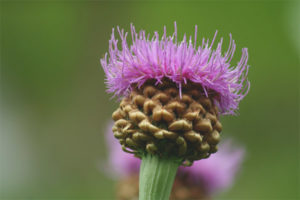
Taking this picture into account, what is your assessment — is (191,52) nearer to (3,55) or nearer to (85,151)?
(85,151)

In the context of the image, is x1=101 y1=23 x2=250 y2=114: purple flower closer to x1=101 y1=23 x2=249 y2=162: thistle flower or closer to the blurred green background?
x1=101 y1=23 x2=249 y2=162: thistle flower

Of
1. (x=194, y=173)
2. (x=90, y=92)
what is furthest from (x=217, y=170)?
(x=90, y=92)

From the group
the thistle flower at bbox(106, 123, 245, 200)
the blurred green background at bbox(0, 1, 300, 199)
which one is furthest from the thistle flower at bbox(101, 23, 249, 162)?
the blurred green background at bbox(0, 1, 300, 199)

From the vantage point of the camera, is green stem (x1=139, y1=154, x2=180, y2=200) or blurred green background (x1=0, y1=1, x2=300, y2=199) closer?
green stem (x1=139, y1=154, x2=180, y2=200)

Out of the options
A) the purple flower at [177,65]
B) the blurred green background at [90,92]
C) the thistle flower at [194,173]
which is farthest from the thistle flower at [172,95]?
the blurred green background at [90,92]

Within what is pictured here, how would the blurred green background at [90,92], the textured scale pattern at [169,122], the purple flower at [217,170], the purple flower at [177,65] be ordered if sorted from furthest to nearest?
the blurred green background at [90,92]
the purple flower at [217,170]
the purple flower at [177,65]
the textured scale pattern at [169,122]

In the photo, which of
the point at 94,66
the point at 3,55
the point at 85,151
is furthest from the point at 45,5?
the point at 85,151

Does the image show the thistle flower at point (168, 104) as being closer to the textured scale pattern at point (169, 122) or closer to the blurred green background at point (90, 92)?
the textured scale pattern at point (169, 122)
